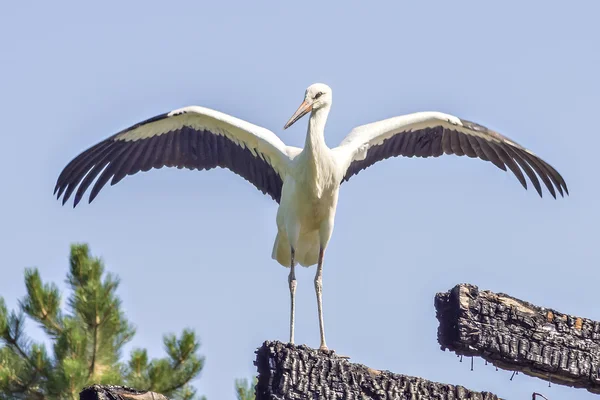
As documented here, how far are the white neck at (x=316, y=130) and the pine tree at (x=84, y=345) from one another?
2.72 meters

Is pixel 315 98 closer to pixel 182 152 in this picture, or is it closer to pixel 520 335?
pixel 182 152

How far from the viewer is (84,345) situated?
9.58 metres

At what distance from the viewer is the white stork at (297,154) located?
7.71 meters

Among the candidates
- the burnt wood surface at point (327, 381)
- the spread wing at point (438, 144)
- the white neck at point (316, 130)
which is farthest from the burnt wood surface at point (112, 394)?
the spread wing at point (438, 144)

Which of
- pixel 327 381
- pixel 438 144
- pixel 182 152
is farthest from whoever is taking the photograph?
pixel 438 144

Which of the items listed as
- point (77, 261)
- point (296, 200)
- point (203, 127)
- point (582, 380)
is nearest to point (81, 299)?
point (77, 261)

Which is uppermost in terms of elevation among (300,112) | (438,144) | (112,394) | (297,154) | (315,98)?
(438,144)

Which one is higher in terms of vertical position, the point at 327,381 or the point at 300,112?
the point at 300,112

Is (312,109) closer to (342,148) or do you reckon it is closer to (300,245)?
(342,148)

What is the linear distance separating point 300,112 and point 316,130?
17 cm

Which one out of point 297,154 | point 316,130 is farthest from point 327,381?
point 297,154

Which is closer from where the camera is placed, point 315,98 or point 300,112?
point 300,112

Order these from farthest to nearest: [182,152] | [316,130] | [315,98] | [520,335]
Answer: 1. [182,152]
2. [315,98]
3. [316,130]
4. [520,335]

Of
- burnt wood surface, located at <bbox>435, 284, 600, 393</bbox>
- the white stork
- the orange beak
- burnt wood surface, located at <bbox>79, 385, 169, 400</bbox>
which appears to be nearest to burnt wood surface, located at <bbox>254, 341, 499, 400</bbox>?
burnt wood surface, located at <bbox>435, 284, 600, 393</bbox>
